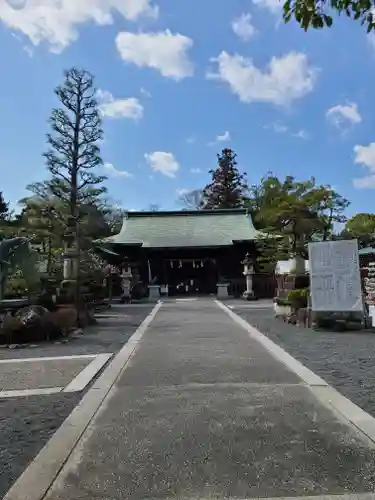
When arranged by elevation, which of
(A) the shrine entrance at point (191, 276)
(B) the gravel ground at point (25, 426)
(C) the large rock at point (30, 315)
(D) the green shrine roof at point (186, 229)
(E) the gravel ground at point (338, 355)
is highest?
(D) the green shrine roof at point (186, 229)

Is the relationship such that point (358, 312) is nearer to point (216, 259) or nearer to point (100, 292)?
point (100, 292)

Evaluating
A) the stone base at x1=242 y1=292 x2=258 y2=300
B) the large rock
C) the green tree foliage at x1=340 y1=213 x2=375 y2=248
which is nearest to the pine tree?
the green tree foliage at x1=340 y1=213 x2=375 y2=248

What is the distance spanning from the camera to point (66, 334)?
11148 millimetres

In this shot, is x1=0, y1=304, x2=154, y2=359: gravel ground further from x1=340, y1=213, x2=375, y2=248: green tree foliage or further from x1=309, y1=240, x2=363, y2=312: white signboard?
x1=340, y1=213, x2=375, y2=248: green tree foliage

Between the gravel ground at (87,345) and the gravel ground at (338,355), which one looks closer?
the gravel ground at (338,355)

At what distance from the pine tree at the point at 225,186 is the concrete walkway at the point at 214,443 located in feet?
151

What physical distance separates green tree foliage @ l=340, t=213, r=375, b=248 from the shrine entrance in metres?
8.35

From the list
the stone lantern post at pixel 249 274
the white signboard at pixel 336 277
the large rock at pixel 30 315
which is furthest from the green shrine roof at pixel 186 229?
the large rock at pixel 30 315

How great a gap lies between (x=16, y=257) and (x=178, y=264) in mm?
18977

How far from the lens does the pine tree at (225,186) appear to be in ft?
171

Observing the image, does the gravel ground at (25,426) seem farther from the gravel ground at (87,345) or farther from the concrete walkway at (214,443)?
the gravel ground at (87,345)

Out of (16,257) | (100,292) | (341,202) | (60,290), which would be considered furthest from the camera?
(341,202)

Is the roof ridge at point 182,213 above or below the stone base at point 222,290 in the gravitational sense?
above

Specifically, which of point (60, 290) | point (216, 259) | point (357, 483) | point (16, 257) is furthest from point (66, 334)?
point (216, 259)
